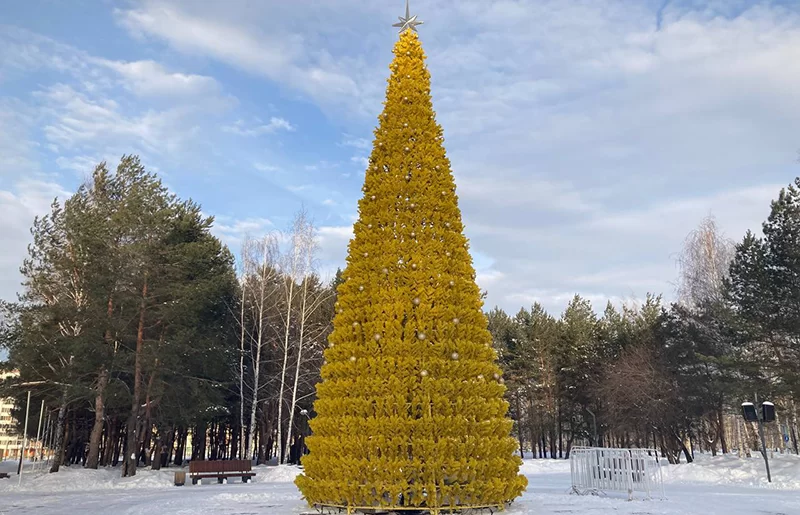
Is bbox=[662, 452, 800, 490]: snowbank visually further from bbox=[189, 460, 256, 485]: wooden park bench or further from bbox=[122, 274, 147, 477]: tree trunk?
bbox=[122, 274, 147, 477]: tree trunk

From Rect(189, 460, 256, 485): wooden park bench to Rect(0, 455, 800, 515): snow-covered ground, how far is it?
2.80 ft

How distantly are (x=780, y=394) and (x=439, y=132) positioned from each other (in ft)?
58.3

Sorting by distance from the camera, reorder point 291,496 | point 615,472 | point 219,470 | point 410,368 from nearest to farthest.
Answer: point 410,368 → point 615,472 → point 291,496 → point 219,470

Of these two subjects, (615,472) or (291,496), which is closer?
(615,472)

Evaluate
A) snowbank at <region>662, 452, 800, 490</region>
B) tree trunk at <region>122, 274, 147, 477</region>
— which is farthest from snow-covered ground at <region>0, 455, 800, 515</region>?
tree trunk at <region>122, 274, 147, 477</region>

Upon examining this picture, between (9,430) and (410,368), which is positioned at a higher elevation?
(410,368)

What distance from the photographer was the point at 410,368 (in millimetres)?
8391

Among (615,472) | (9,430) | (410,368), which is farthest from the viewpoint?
(9,430)

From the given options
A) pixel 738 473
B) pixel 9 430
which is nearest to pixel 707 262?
pixel 738 473

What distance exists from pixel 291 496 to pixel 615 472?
294 inches

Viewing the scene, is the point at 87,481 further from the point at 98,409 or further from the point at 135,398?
the point at 135,398

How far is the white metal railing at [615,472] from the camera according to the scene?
12117 mm

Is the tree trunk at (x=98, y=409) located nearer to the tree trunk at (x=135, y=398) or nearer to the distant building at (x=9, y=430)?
the tree trunk at (x=135, y=398)

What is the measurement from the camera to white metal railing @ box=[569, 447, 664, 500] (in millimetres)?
12117
